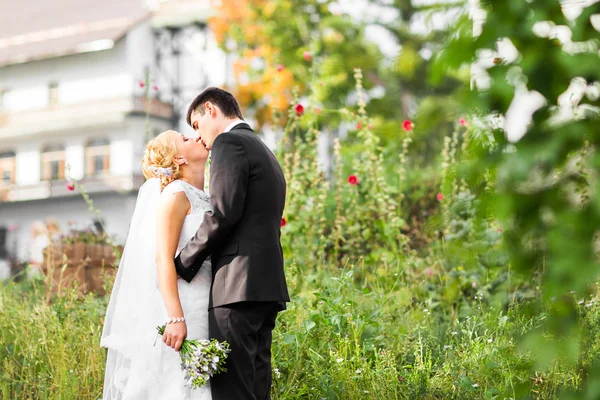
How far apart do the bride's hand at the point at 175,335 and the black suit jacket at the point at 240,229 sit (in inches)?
6.6

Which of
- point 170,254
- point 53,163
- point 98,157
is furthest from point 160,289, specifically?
point 53,163

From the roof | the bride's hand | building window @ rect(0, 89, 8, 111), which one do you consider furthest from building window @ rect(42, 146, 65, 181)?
the bride's hand

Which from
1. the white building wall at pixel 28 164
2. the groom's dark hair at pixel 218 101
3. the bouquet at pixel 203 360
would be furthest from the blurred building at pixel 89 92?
the bouquet at pixel 203 360

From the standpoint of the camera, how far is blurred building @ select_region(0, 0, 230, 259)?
2650 cm

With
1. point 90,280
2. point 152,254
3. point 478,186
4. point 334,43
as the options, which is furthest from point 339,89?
point 478,186

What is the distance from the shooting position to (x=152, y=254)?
376 centimetres

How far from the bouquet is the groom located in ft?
0.23

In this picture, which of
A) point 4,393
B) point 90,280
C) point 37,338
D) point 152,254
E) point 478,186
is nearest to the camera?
point 478,186

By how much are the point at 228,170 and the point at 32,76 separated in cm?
2815

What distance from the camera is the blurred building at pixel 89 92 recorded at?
26.5 metres

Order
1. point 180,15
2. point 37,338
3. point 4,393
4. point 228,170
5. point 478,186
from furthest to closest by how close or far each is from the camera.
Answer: point 180,15
point 37,338
point 4,393
point 228,170
point 478,186

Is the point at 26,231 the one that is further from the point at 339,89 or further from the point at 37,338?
the point at 37,338

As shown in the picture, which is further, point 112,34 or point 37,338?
point 112,34

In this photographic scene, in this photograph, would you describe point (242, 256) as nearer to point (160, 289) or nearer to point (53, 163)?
point (160, 289)
